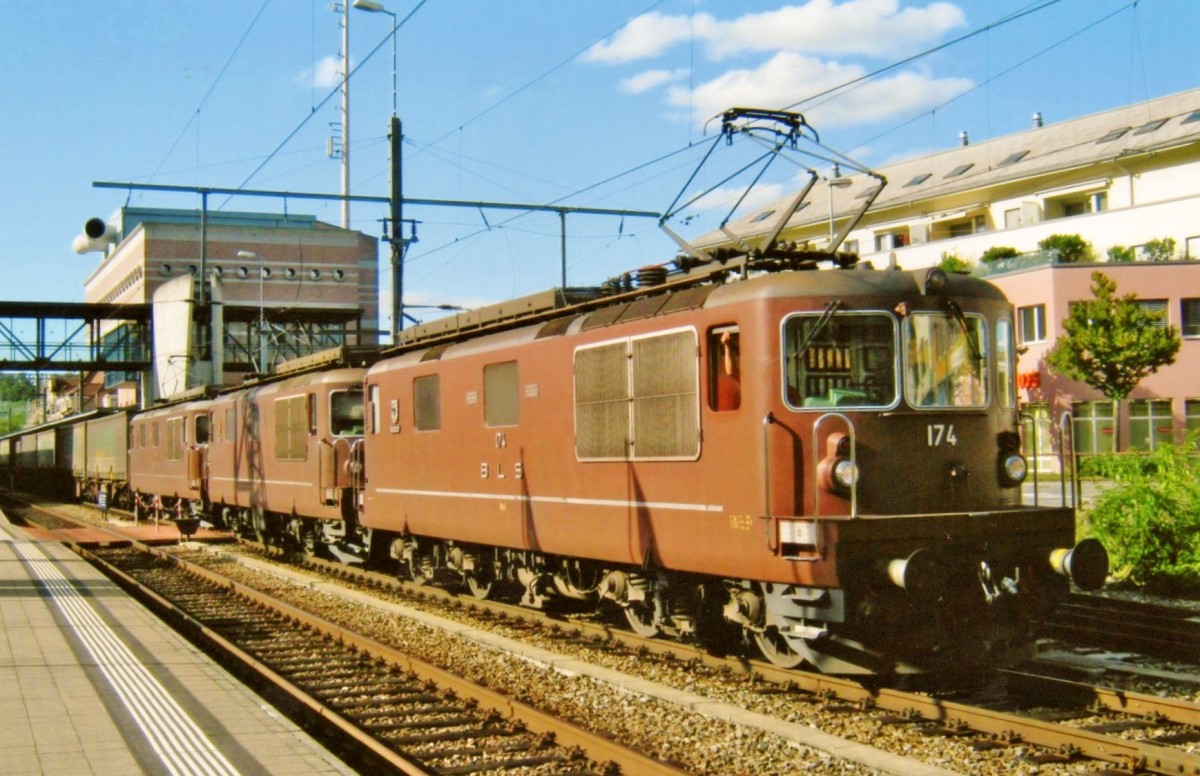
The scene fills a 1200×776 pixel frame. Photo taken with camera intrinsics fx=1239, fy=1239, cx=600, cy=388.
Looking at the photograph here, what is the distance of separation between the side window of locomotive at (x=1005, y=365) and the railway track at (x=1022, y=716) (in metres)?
2.15

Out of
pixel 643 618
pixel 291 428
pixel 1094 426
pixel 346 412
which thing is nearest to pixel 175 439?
pixel 291 428

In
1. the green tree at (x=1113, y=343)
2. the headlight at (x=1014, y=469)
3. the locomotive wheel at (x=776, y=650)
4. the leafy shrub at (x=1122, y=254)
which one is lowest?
the locomotive wheel at (x=776, y=650)

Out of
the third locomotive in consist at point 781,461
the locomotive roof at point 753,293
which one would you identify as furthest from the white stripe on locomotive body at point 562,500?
the locomotive roof at point 753,293

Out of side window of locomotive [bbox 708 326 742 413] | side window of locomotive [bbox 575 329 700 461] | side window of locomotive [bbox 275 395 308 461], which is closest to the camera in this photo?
side window of locomotive [bbox 708 326 742 413]

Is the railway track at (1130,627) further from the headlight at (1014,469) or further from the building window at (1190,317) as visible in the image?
the building window at (1190,317)

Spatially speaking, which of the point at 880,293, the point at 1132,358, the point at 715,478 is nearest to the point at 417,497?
the point at 715,478

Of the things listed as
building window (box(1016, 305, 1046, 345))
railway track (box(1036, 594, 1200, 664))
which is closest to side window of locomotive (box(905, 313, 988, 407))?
railway track (box(1036, 594, 1200, 664))

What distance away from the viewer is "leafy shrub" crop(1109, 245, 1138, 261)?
37531mm

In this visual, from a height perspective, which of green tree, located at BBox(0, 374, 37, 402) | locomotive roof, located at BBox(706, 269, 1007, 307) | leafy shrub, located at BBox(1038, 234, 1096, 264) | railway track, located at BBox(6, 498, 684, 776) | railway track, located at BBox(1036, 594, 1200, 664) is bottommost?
railway track, located at BBox(6, 498, 684, 776)

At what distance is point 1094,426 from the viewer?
120 ft

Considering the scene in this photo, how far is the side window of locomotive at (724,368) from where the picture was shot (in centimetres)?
941

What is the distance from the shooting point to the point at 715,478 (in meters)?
9.55

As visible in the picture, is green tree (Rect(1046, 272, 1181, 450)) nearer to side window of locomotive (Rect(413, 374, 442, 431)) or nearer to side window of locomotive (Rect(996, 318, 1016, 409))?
side window of locomotive (Rect(413, 374, 442, 431))

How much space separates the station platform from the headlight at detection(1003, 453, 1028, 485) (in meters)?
5.59
